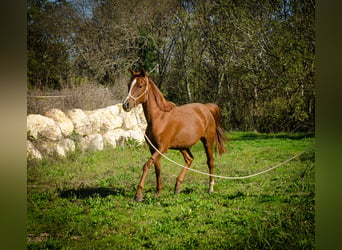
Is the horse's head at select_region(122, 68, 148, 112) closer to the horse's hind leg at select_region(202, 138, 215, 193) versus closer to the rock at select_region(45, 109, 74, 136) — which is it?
the rock at select_region(45, 109, 74, 136)

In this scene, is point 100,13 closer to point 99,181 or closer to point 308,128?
point 99,181

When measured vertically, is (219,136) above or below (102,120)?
below

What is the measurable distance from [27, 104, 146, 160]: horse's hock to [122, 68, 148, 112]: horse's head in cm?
21

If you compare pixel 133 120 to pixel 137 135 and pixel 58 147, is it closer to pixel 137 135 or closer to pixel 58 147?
pixel 137 135

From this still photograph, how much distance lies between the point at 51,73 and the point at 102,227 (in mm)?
1771

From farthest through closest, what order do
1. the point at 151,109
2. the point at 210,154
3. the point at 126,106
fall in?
the point at 210,154 → the point at 151,109 → the point at 126,106

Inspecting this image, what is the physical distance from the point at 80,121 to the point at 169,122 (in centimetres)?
101

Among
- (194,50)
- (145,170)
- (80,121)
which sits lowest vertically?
(145,170)

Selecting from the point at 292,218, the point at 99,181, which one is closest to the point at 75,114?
the point at 99,181

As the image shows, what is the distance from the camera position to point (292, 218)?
391 centimetres

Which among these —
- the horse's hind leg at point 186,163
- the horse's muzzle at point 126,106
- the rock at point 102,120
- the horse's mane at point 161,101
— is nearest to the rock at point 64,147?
the rock at point 102,120

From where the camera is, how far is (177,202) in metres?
3.92

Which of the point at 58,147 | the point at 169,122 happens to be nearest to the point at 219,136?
the point at 169,122

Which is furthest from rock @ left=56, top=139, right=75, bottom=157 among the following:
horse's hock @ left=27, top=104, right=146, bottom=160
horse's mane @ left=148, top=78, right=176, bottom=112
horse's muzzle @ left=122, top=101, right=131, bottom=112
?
horse's mane @ left=148, top=78, right=176, bottom=112
